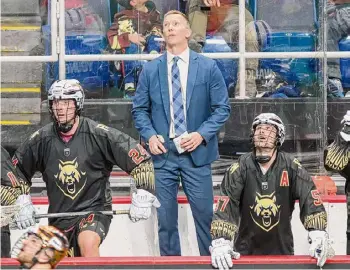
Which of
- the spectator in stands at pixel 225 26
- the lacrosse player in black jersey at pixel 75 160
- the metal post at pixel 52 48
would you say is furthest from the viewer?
the spectator in stands at pixel 225 26

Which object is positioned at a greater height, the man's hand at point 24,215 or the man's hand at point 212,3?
the man's hand at point 212,3

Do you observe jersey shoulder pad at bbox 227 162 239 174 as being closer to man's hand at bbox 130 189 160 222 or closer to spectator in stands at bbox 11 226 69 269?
man's hand at bbox 130 189 160 222

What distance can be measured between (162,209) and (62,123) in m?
0.71

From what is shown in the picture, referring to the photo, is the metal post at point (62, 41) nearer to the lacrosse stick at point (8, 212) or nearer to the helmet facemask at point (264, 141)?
the lacrosse stick at point (8, 212)

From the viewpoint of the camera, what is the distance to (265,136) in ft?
30.9

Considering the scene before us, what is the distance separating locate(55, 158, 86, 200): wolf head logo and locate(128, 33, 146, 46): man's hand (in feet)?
2.56

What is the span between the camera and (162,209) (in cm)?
976

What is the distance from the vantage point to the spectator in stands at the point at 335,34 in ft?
33.2

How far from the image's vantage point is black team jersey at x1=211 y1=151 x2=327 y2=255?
9.39 meters

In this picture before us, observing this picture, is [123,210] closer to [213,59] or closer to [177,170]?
[177,170]

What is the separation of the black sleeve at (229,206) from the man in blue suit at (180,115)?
304 millimetres

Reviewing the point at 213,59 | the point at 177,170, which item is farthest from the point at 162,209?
the point at 213,59

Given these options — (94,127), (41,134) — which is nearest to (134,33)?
(94,127)

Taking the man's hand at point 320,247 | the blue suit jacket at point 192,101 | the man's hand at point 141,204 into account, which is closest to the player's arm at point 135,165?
the man's hand at point 141,204
